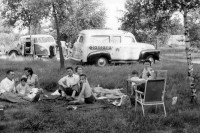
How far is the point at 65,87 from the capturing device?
30.9 ft

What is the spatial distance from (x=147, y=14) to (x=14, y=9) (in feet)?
52.8

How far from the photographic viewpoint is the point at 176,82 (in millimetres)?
11766

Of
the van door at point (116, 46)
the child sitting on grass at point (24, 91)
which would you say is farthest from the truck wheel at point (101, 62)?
the child sitting on grass at point (24, 91)

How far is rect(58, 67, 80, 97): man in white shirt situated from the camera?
9.20 meters

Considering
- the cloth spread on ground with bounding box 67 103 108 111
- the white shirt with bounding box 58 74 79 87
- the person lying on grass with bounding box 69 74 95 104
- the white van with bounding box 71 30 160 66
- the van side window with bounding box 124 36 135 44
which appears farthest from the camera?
the van side window with bounding box 124 36 135 44

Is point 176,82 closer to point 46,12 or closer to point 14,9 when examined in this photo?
point 46,12

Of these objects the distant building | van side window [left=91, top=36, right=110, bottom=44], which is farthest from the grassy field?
van side window [left=91, top=36, right=110, bottom=44]

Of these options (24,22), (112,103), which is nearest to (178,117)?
(112,103)

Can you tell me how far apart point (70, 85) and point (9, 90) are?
1.77 meters

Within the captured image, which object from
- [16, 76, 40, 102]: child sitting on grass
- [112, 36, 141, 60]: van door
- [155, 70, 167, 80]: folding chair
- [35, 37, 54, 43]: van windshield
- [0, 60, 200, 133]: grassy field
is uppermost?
[35, 37, 54, 43]: van windshield

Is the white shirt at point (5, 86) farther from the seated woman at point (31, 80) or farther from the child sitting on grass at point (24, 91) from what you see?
the seated woman at point (31, 80)

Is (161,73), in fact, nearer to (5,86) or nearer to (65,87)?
(65,87)

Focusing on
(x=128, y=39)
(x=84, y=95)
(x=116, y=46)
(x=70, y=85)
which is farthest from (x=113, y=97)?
(x=128, y=39)

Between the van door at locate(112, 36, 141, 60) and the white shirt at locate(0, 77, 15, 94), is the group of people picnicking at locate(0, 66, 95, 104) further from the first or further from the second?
the van door at locate(112, 36, 141, 60)
